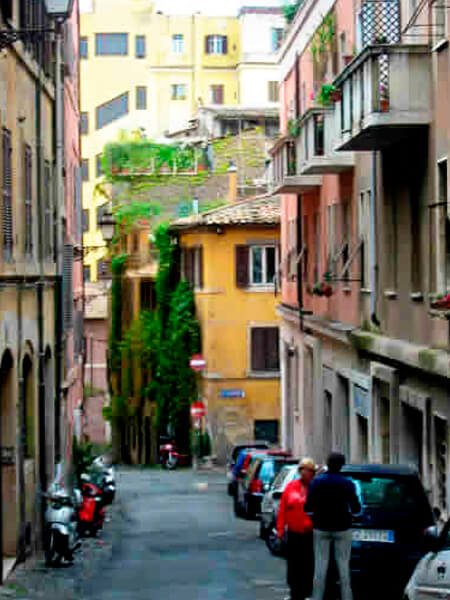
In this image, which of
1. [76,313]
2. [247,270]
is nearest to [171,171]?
[247,270]

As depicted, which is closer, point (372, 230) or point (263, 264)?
point (372, 230)

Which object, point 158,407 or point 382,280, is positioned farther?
point 158,407

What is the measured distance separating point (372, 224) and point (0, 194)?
7681 millimetres

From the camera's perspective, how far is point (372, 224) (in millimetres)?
24672

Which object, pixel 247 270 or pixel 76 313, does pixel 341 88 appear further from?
pixel 247 270

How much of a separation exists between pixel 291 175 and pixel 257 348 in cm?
2038

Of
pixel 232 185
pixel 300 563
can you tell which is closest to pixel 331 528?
pixel 300 563

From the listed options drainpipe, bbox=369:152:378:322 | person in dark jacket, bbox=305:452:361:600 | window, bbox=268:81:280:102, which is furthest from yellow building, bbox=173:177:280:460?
window, bbox=268:81:280:102

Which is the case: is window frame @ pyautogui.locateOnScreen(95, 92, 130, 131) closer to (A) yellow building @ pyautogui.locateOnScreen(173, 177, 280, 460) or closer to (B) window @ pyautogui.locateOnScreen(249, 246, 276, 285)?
(A) yellow building @ pyautogui.locateOnScreen(173, 177, 280, 460)

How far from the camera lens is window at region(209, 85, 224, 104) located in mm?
95000

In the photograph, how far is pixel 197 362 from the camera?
5153 cm

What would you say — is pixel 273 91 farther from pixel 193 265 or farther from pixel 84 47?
pixel 193 265

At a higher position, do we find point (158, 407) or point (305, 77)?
point (305, 77)

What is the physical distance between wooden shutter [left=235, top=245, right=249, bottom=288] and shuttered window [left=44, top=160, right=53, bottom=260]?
24418 millimetres
